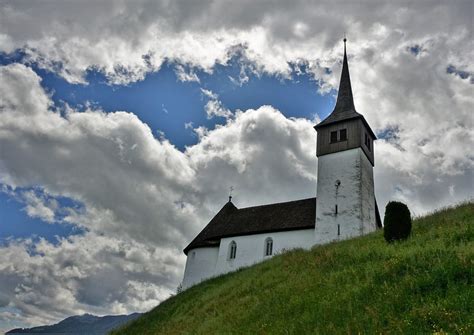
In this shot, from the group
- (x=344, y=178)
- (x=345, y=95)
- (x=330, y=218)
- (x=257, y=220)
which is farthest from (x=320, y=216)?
(x=345, y=95)

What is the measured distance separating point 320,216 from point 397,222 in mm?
14076

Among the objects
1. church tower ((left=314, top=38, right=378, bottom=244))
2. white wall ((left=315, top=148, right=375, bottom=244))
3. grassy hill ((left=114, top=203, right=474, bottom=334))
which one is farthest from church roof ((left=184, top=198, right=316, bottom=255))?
grassy hill ((left=114, top=203, right=474, bottom=334))

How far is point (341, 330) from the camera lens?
10703 mm

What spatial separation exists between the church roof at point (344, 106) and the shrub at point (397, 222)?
1736 cm

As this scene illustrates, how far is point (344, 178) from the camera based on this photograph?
33.4 m

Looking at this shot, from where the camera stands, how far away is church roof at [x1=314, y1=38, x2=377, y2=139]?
36134mm

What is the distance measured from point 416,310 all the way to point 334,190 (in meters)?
23.5

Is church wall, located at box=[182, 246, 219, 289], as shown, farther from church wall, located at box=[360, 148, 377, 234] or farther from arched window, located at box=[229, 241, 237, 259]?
church wall, located at box=[360, 148, 377, 234]

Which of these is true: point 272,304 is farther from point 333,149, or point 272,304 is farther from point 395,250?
point 333,149

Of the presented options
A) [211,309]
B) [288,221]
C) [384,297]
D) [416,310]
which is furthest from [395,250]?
[288,221]

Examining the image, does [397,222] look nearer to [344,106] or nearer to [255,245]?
[255,245]

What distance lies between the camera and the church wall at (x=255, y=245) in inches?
1316

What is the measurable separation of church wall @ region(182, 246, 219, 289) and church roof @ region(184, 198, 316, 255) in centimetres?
67

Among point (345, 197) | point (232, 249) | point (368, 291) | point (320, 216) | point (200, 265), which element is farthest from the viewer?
point (200, 265)
